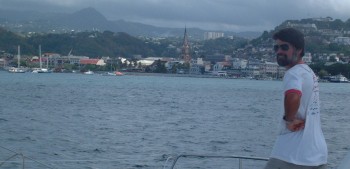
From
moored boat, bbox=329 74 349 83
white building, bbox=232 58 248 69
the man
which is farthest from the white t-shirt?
white building, bbox=232 58 248 69

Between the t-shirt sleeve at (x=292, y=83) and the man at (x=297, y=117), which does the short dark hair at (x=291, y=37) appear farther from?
the t-shirt sleeve at (x=292, y=83)

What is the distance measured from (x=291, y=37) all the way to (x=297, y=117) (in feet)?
1.57

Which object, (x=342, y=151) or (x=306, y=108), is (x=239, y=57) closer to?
(x=342, y=151)

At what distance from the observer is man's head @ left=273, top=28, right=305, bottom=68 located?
4145mm

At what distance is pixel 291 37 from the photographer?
13.6ft

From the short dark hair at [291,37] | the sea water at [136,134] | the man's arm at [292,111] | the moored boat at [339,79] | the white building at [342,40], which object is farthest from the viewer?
the white building at [342,40]

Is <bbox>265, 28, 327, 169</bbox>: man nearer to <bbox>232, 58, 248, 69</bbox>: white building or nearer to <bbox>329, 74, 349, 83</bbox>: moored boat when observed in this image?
<bbox>329, 74, 349, 83</bbox>: moored boat

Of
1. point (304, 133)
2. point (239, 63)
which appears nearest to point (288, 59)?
point (304, 133)

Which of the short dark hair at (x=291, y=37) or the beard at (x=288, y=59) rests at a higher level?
the short dark hair at (x=291, y=37)

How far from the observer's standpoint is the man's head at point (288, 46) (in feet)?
13.6

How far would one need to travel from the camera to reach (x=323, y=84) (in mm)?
123562

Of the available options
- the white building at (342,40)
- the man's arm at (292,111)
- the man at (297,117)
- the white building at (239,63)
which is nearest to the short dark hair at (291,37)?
the man at (297,117)

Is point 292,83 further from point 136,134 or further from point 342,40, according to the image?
point 342,40

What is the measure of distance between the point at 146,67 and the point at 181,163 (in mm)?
130748
